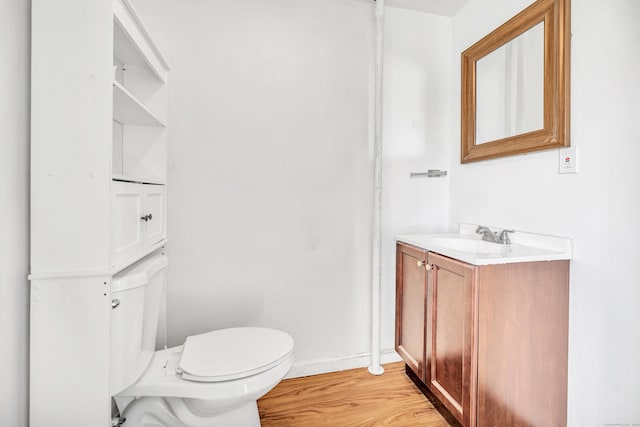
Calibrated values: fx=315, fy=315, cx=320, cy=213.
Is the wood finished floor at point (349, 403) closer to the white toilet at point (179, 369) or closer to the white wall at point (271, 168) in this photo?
the white wall at point (271, 168)

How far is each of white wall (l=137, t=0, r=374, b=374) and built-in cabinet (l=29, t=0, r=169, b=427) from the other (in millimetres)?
702

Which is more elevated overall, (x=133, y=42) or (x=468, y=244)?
(x=133, y=42)

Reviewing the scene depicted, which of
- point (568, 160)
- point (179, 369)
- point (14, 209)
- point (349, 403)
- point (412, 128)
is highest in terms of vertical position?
point (412, 128)

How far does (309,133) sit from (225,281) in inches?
38.4

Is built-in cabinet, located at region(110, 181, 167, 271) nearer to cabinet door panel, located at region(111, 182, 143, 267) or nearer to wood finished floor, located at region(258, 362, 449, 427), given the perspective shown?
cabinet door panel, located at region(111, 182, 143, 267)

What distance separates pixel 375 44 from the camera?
1.94 metres

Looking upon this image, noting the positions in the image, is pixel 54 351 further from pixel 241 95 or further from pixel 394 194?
pixel 394 194

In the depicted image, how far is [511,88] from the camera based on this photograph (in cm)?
160

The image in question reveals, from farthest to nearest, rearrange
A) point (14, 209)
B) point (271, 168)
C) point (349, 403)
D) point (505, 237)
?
point (271, 168)
point (349, 403)
point (505, 237)
point (14, 209)

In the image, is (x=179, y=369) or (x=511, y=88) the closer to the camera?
(x=179, y=369)

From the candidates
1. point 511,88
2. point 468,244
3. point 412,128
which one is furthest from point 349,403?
point 511,88

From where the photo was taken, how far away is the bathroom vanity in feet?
3.98

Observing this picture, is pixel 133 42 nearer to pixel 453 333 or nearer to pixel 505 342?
pixel 453 333

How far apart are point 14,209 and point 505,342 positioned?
1.75 m
